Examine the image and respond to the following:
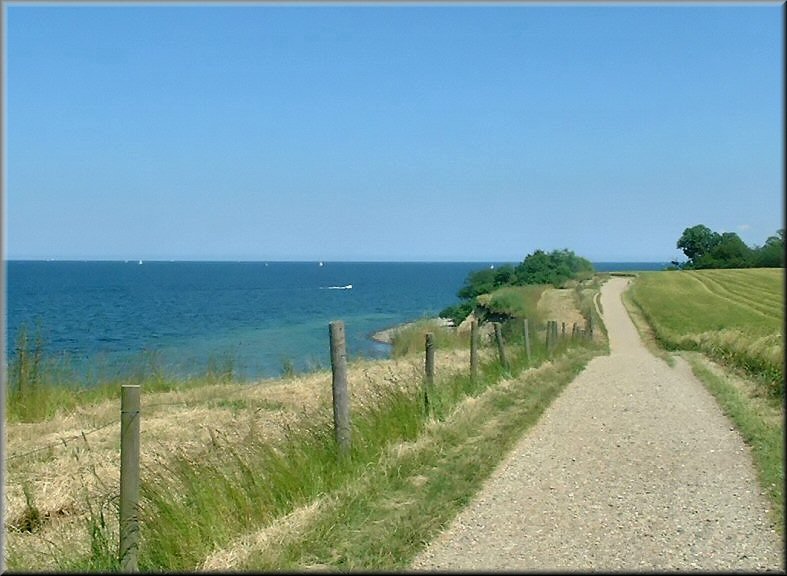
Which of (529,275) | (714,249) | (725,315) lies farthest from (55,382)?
(714,249)

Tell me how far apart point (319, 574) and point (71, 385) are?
1126cm

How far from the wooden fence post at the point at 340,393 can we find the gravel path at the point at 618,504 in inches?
51.4

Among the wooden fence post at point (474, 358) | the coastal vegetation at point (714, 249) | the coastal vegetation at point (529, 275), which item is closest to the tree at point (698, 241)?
the coastal vegetation at point (714, 249)

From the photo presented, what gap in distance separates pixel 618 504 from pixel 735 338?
2048 cm

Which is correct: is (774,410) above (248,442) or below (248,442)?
below

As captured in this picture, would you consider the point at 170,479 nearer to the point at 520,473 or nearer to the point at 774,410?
the point at 520,473

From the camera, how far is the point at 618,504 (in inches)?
277

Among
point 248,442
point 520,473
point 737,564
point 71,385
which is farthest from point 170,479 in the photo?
point 71,385

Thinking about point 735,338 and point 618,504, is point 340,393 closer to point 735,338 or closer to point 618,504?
point 618,504

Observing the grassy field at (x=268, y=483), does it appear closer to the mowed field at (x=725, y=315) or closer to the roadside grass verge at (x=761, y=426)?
the roadside grass verge at (x=761, y=426)

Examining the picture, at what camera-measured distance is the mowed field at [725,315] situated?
68.9 ft

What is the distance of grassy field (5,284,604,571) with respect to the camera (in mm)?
5516

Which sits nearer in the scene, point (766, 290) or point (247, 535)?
point (247, 535)

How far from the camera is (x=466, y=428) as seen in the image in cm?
967
